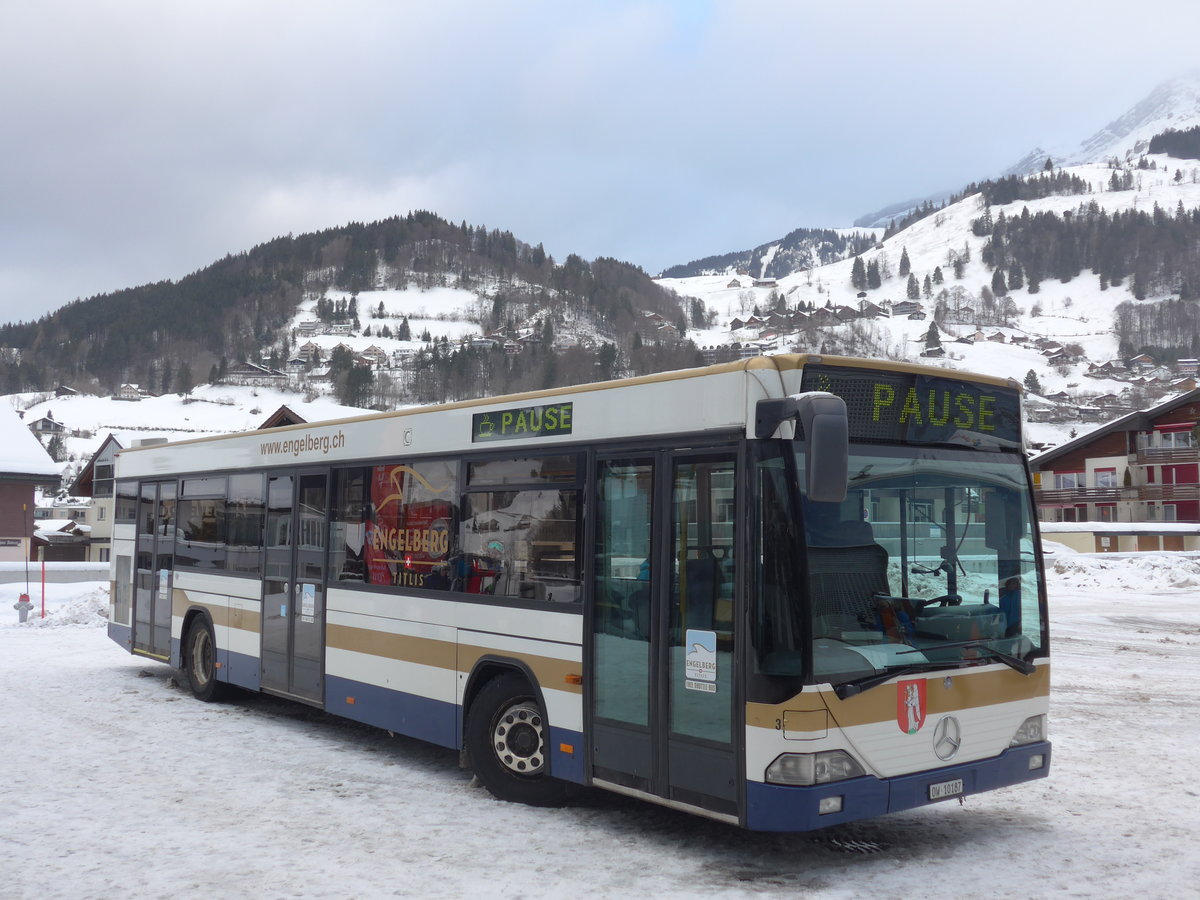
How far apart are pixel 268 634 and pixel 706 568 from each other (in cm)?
588

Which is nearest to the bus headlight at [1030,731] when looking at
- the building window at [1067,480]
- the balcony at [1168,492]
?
the balcony at [1168,492]

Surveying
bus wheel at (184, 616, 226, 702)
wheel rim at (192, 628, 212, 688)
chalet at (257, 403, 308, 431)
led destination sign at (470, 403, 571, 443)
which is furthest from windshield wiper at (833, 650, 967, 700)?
chalet at (257, 403, 308, 431)

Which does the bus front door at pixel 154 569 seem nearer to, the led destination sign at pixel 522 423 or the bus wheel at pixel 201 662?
the bus wheel at pixel 201 662

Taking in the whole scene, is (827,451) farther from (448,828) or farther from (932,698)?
(448,828)

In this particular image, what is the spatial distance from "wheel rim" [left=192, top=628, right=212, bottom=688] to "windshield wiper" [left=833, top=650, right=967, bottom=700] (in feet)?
26.4

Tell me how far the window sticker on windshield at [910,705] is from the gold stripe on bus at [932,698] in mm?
32

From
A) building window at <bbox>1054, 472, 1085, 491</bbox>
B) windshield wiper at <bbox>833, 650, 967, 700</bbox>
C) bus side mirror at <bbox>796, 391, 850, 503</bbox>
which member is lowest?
windshield wiper at <bbox>833, 650, 967, 700</bbox>

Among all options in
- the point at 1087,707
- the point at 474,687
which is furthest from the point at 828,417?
the point at 1087,707

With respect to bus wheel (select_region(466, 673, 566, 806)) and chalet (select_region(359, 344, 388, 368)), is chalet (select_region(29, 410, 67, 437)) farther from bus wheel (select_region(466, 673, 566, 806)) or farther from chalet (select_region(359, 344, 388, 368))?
bus wheel (select_region(466, 673, 566, 806))

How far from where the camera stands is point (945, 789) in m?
6.04

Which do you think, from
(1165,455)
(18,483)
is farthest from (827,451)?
(1165,455)

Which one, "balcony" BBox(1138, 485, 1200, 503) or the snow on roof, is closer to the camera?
the snow on roof

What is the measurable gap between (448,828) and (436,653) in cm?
159

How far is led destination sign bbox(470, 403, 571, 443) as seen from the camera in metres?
7.26
